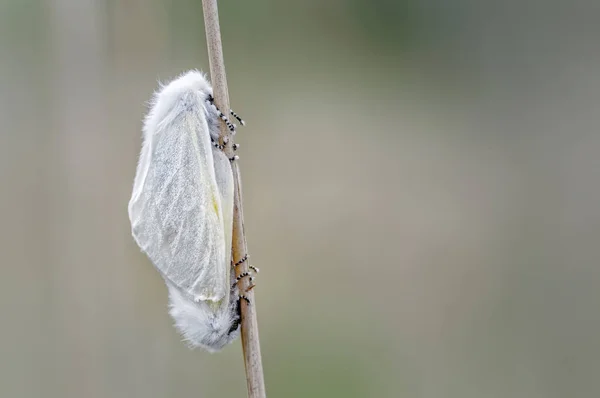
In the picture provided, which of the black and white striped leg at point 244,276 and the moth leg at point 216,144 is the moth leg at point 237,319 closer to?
the black and white striped leg at point 244,276

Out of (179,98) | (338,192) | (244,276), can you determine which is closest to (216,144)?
(179,98)

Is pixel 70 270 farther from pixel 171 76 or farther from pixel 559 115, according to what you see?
pixel 559 115

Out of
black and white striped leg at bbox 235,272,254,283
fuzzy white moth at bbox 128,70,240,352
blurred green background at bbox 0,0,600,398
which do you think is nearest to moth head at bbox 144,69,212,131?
fuzzy white moth at bbox 128,70,240,352

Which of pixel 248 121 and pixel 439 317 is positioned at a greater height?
pixel 248 121

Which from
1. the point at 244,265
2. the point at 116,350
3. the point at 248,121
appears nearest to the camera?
the point at 244,265

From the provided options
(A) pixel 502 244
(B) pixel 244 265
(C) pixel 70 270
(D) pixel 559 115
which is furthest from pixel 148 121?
(D) pixel 559 115

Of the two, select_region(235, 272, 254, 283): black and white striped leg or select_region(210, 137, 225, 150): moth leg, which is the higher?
select_region(210, 137, 225, 150): moth leg

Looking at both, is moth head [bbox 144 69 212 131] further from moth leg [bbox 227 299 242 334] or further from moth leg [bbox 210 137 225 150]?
moth leg [bbox 227 299 242 334]

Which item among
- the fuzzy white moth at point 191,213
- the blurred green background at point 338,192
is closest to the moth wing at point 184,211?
the fuzzy white moth at point 191,213
